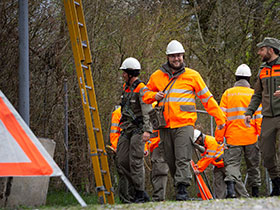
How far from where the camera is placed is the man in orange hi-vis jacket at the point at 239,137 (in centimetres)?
963

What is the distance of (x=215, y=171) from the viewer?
11234mm

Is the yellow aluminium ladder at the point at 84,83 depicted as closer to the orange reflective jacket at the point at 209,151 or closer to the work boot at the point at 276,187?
the orange reflective jacket at the point at 209,151

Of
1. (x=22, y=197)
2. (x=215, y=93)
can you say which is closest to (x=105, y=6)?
(x=22, y=197)

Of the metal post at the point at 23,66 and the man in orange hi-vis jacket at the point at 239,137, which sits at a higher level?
the metal post at the point at 23,66

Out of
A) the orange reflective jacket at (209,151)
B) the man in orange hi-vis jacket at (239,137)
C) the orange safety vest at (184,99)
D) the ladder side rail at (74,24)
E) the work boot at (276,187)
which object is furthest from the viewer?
the orange reflective jacket at (209,151)

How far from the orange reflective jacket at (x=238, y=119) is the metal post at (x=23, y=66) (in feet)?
12.4

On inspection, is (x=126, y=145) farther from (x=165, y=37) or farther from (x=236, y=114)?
(x=165, y=37)

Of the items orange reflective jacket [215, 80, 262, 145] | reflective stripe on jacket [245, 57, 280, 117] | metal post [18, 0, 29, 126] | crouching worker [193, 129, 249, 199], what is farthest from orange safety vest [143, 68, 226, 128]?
crouching worker [193, 129, 249, 199]

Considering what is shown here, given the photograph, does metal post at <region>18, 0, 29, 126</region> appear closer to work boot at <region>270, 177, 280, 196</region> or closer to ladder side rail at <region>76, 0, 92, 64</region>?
ladder side rail at <region>76, 0, 92, 64</region>

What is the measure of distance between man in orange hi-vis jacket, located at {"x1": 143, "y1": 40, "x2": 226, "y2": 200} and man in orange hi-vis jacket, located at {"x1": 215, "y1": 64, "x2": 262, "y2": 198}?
2.06m

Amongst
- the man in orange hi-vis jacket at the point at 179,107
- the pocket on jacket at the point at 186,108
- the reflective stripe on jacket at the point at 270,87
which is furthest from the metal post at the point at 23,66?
the reflective stripe on jacket at the point at 270,87

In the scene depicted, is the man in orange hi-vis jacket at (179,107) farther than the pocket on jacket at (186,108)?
No

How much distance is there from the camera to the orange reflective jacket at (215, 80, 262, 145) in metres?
9.66

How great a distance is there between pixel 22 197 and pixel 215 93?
451 inches
